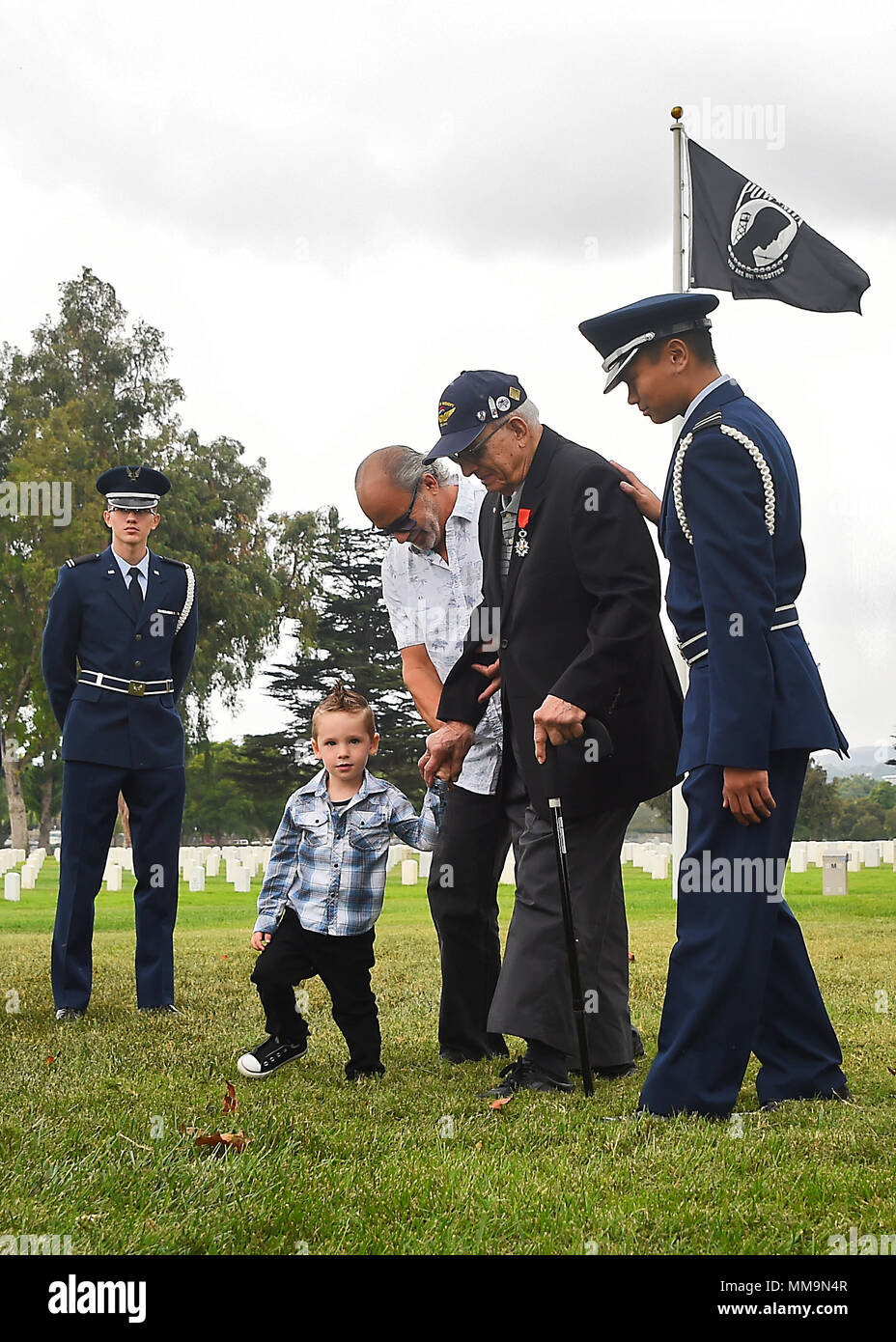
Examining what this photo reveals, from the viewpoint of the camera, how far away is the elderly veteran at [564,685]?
4453 mm

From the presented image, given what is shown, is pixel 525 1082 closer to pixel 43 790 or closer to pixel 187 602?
pixel 187 602

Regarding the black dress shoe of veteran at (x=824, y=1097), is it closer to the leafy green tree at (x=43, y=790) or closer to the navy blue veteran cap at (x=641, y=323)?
the navy blue veteran cap at (x=641, y=323)

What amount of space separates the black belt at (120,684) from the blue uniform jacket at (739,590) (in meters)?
3.13

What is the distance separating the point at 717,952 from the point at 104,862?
11.4 ft

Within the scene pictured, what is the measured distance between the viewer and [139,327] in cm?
3544

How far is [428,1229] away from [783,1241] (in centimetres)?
72

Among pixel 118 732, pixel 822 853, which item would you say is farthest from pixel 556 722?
pixel 822 853

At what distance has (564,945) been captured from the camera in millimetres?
4492

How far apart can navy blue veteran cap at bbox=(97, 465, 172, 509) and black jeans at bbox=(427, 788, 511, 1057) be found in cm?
236

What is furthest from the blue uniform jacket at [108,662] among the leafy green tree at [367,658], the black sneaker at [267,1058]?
the leafy green tree at [367,658]

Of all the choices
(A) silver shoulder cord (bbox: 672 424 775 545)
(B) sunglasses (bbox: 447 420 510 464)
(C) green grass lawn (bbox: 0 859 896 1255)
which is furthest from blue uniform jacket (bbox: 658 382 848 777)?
(C) green grass lawn (bbox: 0 859 896 1255)

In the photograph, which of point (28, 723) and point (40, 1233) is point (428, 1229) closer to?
point (40, 1233)

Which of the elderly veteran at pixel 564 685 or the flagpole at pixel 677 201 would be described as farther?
the flagpole at pixel 677 201
